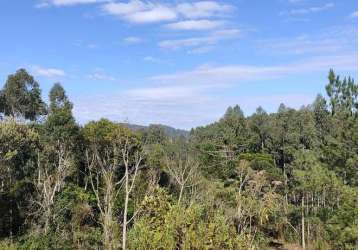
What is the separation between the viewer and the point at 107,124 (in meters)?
32.3

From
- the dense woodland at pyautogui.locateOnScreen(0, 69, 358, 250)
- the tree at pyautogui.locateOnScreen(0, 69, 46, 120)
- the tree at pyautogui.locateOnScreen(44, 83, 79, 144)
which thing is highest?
the tree at pyautogui.locateOnScreen(0, 69, 46, 120)

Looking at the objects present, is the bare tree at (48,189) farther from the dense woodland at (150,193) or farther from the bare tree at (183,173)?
the bare tree at (183,173)

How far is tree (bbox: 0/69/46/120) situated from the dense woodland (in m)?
17.1

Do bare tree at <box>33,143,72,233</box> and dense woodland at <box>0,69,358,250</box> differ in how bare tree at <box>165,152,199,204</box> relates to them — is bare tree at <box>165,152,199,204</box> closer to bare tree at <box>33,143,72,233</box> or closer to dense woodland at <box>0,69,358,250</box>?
dense woodland at <box>0,69,358,250</box>

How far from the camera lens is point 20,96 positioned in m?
49.9

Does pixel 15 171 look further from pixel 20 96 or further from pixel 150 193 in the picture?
pixel 20 96

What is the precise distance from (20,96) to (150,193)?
37.8 meters

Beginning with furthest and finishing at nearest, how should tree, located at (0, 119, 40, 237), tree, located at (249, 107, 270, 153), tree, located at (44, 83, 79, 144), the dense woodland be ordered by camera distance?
tree, located at (249, 107, 270, 153) → tree, located at (44, 83, 79, 144) → tree, located at (0, 119, 40, 237) → the dense woodland

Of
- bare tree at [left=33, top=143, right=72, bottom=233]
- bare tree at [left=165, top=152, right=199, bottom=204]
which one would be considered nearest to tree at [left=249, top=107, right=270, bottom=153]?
bare tree at [left=165, top=152, right=199, bottom=204]

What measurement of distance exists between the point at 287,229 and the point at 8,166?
20172mm

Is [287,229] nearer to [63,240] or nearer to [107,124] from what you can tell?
[107,124]

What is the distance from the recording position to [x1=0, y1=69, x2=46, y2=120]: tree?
162ft

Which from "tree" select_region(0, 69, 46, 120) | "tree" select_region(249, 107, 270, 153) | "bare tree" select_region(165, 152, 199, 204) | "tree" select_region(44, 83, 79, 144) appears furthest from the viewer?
"tree" select_region(249, 107, 270, 153)

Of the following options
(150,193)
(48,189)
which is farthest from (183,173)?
(150,193)
